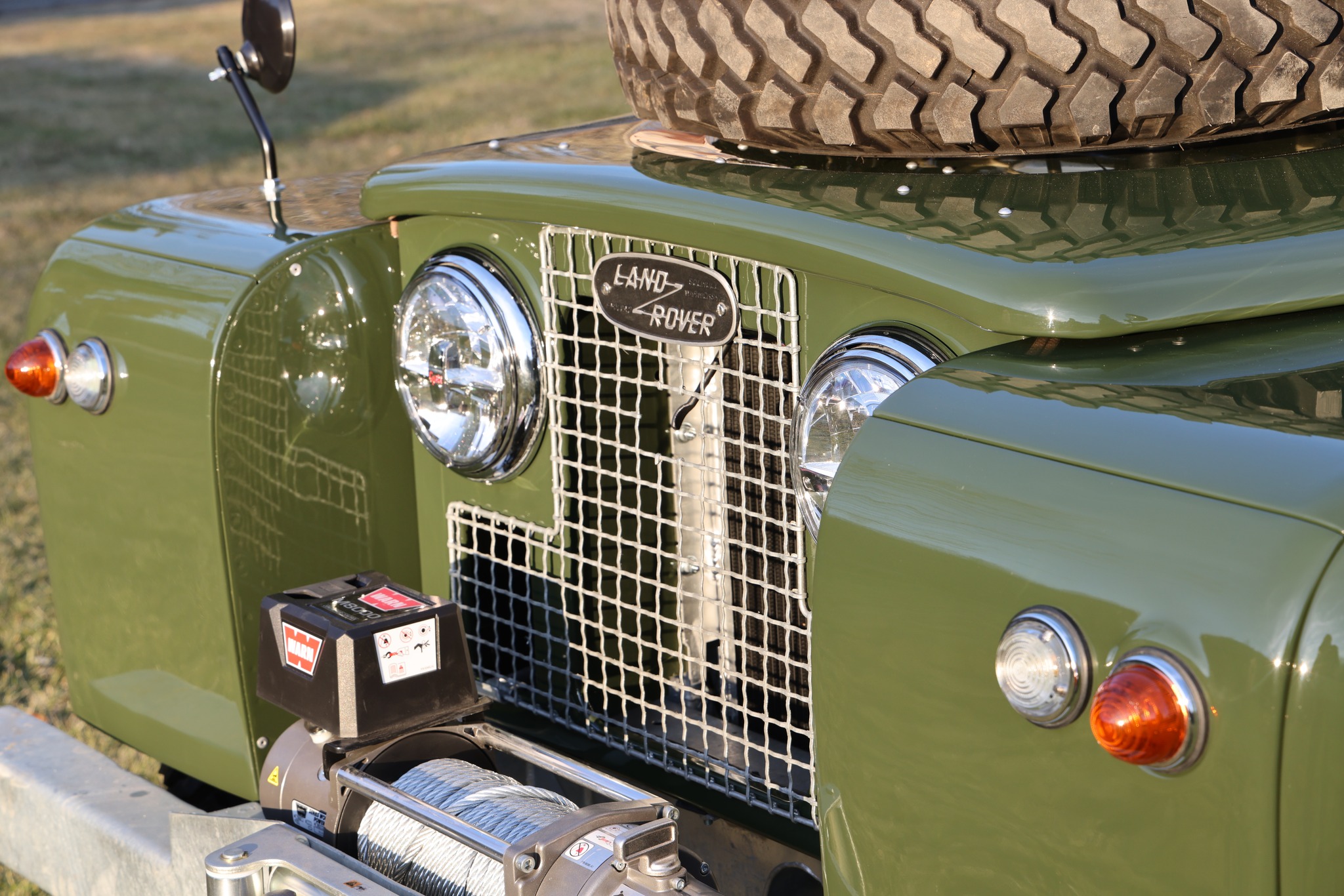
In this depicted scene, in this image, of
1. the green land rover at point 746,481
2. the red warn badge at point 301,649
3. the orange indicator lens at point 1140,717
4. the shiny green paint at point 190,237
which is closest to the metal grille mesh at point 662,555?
the green land rover at point 746,481

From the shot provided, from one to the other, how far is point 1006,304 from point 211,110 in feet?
50.6

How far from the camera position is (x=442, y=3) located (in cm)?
2372

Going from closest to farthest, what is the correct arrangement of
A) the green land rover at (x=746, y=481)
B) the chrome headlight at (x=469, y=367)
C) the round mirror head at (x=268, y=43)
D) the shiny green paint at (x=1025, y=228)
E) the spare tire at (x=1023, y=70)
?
the green land rover at (x=746, y=481), the shiny green paint at (x=1025, y=228), the spare tire at (x=1023, y=70), the chrome headlight at (x=469, y=367), the round mirror head at (x=268, y=43)

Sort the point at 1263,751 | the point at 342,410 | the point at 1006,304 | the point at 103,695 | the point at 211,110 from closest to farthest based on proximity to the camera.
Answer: the point at 1263,751, the point at 1006,304, the point at 342,410, the point at 103,695, the point at 211,110

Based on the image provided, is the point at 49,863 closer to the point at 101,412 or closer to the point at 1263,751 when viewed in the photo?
the point at 101,412

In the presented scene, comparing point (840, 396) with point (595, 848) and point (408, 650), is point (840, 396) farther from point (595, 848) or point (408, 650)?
point (408, 650)

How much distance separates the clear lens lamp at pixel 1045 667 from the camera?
1161 mm

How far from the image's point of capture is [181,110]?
15609 millimetres

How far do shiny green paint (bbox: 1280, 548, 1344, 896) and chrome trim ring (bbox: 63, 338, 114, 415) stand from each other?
175 cm

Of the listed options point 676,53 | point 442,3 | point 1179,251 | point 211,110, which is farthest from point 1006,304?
point 442,3

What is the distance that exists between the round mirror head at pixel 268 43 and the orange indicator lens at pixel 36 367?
538mm

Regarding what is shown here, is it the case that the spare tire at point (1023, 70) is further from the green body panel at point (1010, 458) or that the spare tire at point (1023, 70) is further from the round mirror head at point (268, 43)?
the round mirror head at point (268, 43)

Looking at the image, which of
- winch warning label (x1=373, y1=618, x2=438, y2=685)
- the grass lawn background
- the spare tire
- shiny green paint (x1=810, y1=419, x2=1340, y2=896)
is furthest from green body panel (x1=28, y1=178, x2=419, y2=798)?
shiny green paint (x1=810, y1=419, x2=1340, y2=896)

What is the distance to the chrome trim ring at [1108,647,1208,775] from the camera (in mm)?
1093
